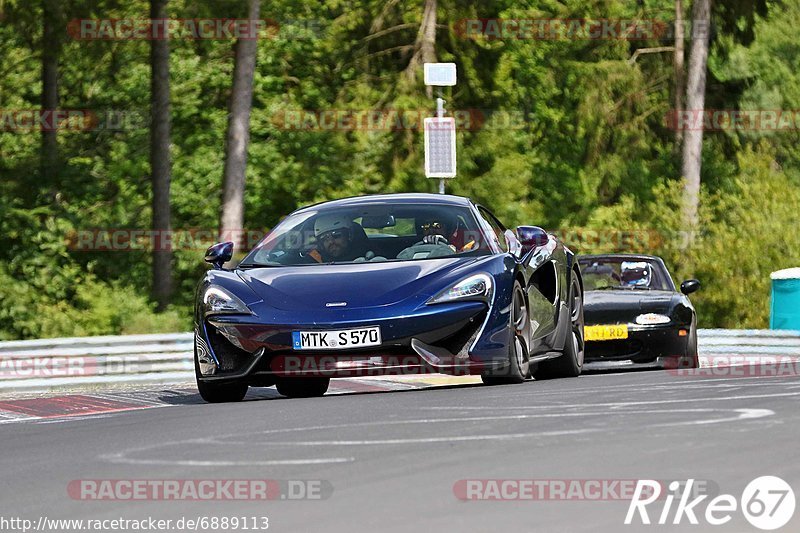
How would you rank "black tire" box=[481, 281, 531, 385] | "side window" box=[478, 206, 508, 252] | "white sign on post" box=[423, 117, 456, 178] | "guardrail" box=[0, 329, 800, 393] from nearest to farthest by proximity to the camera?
"black tire" box=[481, 281, 531, 385], "side window" box=[478, 206, 508, 252], "guardrail" box=[0, 329, 800, 393], "white sign on post" box=[423, 117, 456, 178]

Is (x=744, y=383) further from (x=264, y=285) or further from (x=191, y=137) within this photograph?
(x=191, y=137)

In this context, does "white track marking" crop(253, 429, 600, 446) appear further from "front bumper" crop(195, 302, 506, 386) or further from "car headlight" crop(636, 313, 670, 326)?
"car headlight" crop(636, 313, 670, 326)

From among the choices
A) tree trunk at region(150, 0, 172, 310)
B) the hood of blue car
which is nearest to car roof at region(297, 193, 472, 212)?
the hood of blue car

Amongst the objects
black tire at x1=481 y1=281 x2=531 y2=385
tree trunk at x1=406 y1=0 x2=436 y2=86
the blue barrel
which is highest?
tree trunk at x1=406 y1=0 x2=436 y2=86

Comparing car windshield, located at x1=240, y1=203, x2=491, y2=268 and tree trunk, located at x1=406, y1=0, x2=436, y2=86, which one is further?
tree trunk, located at x1=406, y1=0, x2=436, y2=86

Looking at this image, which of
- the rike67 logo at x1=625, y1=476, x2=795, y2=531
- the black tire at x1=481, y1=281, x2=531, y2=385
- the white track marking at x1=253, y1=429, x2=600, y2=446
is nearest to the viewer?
the rike67 logo at x1=625, y1=476, x2=795, y2=531

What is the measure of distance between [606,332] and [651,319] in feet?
1.63

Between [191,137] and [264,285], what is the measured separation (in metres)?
33.7

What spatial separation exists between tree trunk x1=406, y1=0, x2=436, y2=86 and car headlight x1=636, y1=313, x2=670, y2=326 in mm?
26582

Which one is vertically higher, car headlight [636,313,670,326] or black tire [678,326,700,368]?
car headlight [636,313,670,326]

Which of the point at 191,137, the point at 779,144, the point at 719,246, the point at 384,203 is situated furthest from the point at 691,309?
the point at 779,144

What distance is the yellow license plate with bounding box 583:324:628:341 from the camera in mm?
16031

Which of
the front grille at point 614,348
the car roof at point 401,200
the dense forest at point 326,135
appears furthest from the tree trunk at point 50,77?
the car roof at point 401,200

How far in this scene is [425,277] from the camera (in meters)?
10.2
